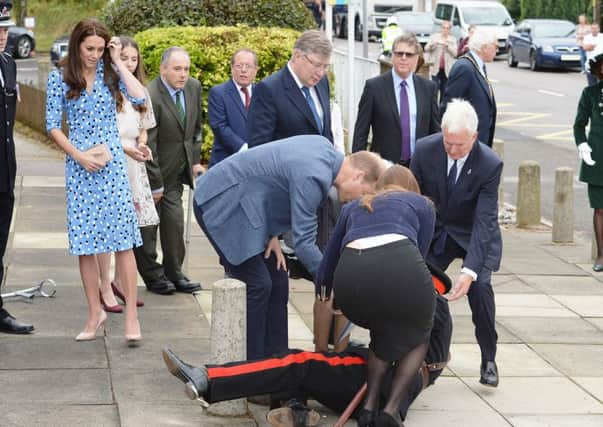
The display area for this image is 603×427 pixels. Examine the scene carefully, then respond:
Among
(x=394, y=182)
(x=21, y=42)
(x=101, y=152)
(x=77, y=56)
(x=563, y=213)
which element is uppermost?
(x=77, y=56)

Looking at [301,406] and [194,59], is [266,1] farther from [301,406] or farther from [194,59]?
[301,406]

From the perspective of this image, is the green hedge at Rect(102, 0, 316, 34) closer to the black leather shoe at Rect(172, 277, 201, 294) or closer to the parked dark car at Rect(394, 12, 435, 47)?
the black leather shoe at Rect(172, 277, 201, 294)

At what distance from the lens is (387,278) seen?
618 centimetres

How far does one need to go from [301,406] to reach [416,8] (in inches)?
1913

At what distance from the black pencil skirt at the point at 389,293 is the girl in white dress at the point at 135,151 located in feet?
8.65

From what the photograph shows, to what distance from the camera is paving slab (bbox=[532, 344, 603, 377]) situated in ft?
25.9

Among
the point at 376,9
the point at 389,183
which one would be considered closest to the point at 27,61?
the point at 376,9

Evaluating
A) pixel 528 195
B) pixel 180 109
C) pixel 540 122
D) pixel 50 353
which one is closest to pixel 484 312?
pixel 50 353

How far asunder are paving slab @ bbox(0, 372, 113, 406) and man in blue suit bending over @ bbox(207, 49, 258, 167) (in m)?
3.08

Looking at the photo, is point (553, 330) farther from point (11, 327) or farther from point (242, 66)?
point (11, 327)

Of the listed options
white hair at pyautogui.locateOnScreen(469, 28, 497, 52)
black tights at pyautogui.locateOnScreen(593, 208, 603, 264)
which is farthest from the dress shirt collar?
black tights at pyautogui.locateOnScreen(593, 208, 603, 264)

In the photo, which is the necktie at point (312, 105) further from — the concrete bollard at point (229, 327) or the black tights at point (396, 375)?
the black tights at point (396, 375)

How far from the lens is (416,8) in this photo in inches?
2121

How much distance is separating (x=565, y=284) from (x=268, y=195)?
4.81 meters
